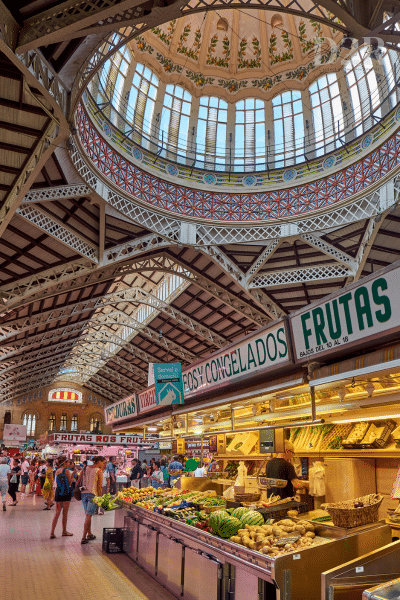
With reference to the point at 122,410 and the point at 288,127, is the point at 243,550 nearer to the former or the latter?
the point at 122,410

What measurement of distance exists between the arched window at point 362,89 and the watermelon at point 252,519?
13.1 m

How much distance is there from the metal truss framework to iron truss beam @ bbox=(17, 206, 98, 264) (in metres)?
5.93

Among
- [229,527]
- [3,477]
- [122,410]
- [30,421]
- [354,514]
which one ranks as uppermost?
[122,410]

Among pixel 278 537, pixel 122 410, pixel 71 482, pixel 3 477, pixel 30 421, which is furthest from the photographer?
pixel 30 421

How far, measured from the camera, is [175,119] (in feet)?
60.9

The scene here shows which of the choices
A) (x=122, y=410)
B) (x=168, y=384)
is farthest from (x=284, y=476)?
(x=122, y=410)

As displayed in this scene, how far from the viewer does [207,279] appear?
18.6 meters

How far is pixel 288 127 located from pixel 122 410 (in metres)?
12.4

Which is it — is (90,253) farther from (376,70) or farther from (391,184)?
(376,70)

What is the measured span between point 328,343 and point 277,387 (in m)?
1.00

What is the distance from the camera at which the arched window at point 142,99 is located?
17.0 m

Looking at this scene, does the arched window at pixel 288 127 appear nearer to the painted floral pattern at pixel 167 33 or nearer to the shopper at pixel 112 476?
the painted floral pattern at pixel 167 33

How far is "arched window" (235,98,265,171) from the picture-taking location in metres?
18.6

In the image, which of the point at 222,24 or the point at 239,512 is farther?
the point at 222,24
